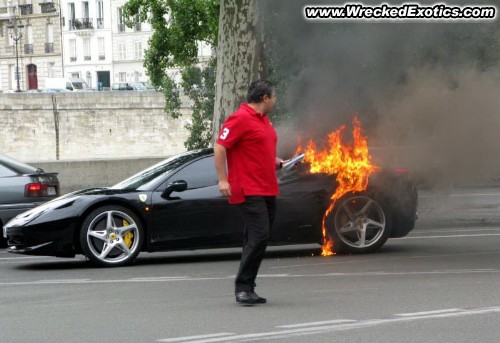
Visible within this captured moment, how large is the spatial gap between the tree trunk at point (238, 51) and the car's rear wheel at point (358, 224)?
6.31m

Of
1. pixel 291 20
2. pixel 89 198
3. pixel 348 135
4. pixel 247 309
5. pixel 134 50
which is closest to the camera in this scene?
pixel 247 309

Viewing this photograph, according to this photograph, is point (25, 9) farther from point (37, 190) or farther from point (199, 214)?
point (199, 214)

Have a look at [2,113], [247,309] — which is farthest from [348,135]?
[2,113]

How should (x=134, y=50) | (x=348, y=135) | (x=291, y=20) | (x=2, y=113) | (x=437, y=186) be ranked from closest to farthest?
(x=348, y=135) < (x=437, y=186) < (x=291, y=20) < (x=2, y=113) < (x=134, y=50)

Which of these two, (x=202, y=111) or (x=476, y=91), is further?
(x=202, y=111)

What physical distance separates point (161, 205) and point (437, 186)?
4085mm

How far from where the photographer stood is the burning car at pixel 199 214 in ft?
46.1

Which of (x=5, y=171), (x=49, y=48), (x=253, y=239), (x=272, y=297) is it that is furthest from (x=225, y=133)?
(x=49, y=48)

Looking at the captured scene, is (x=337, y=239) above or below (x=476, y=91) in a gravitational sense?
below

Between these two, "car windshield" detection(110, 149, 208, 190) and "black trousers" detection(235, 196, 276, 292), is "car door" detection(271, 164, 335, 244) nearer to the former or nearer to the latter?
"car windshield" detection(110, 149, 208, 190)

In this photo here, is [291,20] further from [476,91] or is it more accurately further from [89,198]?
[89,198]

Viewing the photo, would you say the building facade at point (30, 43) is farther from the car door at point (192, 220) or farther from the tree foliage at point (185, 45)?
the car door at point (192, 220)

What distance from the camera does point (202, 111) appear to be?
41344mm

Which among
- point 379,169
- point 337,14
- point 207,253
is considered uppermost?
point 337,14
